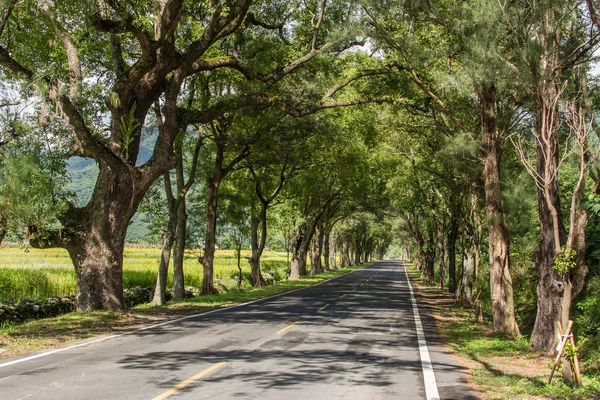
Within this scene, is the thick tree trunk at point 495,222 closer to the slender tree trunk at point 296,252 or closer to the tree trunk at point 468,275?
the tree trunk at point 468,275

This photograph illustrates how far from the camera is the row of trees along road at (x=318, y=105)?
393 inches

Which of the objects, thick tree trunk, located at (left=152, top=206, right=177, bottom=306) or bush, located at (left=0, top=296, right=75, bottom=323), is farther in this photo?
thick tree trunk, located at (left=152, top=206, right=177, bottom=306)

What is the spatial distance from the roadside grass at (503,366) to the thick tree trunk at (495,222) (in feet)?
2.76

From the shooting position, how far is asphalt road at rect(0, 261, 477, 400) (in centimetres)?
711

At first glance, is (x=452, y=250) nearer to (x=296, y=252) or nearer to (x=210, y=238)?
(x=210, y=238)

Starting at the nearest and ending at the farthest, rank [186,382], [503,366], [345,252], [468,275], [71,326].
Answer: [186,382], [503,366], [71,326], [468,275], [345,252]

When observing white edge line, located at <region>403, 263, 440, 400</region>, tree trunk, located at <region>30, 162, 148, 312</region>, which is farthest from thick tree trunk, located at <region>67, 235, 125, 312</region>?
white edge line, located at <region>403, 263, 440, 400</region>

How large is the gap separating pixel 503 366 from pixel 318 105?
38.3ft

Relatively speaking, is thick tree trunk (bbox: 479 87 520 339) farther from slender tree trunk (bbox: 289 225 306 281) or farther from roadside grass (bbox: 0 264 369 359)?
slender tree trunk (bbox: 289 225 306 281)

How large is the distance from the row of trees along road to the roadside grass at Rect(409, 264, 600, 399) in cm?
86

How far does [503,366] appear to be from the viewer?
982 cm

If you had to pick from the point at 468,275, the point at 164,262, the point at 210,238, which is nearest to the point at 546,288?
the point at 468,275

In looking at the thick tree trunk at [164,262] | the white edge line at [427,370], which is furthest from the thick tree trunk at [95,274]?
the white edge line at [427,370]

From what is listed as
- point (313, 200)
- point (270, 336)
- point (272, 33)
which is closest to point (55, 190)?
point (270, 336)
